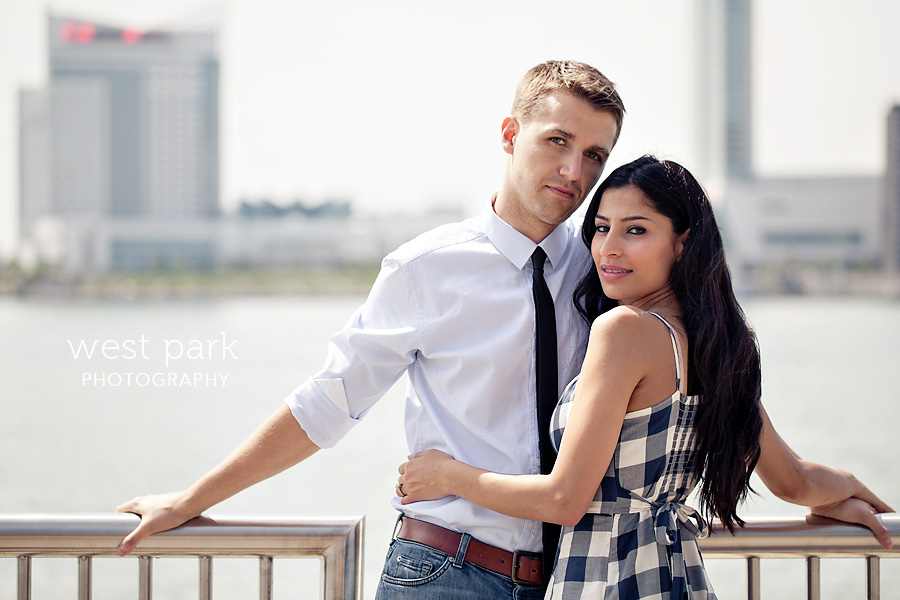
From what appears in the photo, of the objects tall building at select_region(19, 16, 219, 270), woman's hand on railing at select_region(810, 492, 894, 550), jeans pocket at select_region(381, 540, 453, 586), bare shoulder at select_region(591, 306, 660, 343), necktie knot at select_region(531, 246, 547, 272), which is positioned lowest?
jeans pocket at select_region(381, 540, 453, 586)

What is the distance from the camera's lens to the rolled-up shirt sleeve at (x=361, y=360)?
166 cm

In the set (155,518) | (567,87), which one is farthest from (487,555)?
(567,87)

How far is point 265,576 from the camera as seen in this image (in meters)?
1.64

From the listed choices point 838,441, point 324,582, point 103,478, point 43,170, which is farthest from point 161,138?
point 324,582

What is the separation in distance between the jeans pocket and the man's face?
2.14 feet

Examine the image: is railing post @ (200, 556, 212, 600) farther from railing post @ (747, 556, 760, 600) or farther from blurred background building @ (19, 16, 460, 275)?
blurred background building @ (19, 16, 460, 275)

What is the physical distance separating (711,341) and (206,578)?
1052mm

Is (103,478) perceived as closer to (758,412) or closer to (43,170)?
(758,412)

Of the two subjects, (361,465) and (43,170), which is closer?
(361,465)

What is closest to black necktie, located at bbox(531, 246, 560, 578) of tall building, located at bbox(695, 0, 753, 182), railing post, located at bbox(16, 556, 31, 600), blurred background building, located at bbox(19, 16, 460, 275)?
railing post, located at bbox(16, 556, 31, 600)

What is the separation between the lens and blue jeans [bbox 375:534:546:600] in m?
1.51

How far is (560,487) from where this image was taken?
4.38 feet

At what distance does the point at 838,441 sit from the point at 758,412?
21876 millimetres

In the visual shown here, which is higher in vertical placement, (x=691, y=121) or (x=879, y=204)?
(x=691, y=121)
